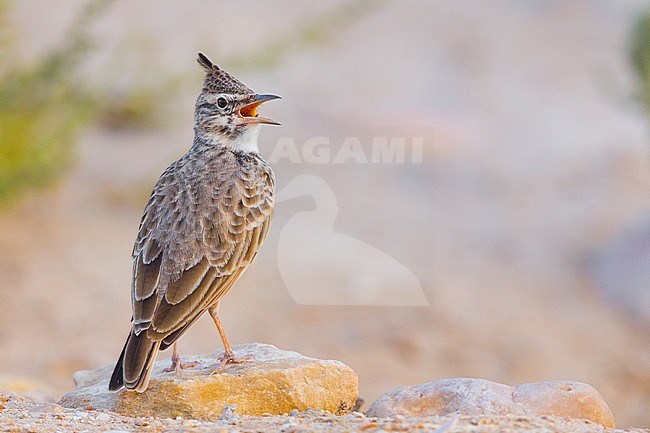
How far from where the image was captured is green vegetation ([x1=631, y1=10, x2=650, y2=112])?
11.7 metres

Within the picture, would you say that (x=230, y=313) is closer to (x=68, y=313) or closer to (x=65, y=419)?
(x=68, y=313)

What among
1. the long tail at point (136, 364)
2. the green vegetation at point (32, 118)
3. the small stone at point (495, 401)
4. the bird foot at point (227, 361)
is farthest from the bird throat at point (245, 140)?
the green vegetation at point (32, 118)

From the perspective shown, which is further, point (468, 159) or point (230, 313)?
point (468, 159)

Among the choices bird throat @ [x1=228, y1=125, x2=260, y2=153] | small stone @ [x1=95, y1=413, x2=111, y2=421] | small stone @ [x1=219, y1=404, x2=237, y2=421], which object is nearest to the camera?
small stone @ [x1=95, y1=413, x2=111, y2=421]

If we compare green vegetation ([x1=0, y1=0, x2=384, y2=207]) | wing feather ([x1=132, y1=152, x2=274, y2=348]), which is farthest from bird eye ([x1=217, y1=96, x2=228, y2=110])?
green vegetation ([x1=0, y1=0, x2=384, y2=207])

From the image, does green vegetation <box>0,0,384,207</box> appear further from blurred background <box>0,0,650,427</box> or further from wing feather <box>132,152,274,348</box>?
wing feather <box>132,152,274,348</box>

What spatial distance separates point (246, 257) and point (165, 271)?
495 mm

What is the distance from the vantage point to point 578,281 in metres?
11.2

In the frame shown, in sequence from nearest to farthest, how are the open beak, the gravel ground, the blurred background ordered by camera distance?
the gravel ground < the open beak < the blurred background

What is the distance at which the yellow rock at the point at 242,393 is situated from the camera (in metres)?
4.77

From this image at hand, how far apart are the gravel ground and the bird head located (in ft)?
5.52

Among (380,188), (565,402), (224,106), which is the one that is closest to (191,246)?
(224,106)

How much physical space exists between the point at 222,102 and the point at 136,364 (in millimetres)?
1656

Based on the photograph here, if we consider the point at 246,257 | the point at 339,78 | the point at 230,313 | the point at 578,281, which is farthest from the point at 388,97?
the point at 246,257
